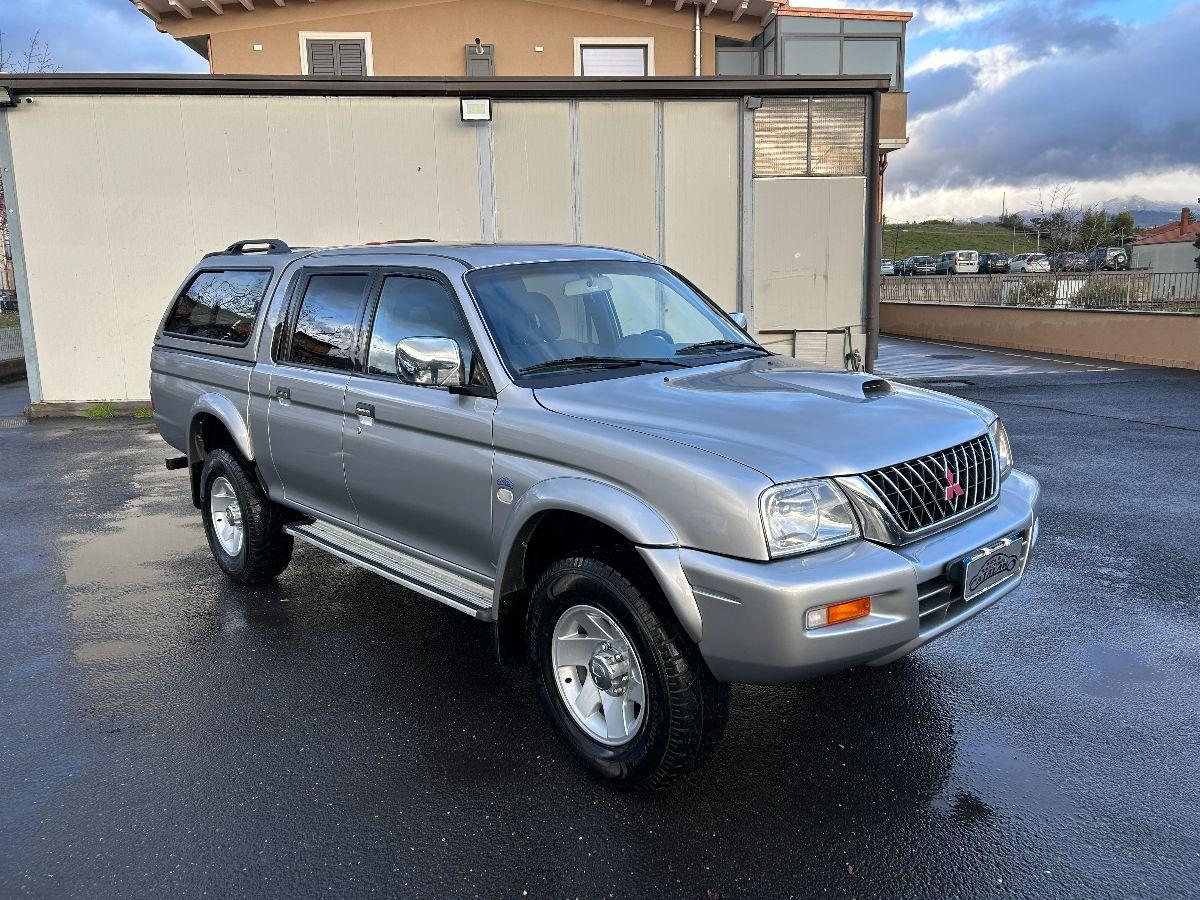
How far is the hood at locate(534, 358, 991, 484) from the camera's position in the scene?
3057mm

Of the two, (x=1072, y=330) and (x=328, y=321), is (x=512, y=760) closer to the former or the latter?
(x=328, y=321)

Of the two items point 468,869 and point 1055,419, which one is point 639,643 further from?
point 1055,419

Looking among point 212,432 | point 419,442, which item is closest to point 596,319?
point 419,442

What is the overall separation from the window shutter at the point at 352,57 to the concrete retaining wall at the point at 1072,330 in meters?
15.5

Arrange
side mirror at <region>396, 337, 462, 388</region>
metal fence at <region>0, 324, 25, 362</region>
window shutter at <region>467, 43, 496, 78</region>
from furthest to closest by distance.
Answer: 1. metal fence at <region>0, 324, 25, 362</region>
2. window shutter at <region>467, 43, 496, 78</region>
3. side mirror at <region>396, 337, 462, 388</region>

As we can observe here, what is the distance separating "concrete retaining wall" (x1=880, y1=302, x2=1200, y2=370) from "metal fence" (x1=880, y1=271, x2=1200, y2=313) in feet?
1.53

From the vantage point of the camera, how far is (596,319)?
4316 millimetres

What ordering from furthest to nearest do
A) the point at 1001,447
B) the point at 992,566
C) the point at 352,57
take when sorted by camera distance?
the point at 352,57 < the point at 1001,447 < the point at 992,566

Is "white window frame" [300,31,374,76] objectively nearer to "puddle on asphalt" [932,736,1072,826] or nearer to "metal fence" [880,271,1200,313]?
"metal fence" [880,271,1200,313]

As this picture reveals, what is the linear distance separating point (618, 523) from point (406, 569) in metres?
1.50

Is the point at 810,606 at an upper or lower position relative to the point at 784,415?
lower

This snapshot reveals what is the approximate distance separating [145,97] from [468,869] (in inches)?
504

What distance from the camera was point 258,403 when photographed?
205 inches

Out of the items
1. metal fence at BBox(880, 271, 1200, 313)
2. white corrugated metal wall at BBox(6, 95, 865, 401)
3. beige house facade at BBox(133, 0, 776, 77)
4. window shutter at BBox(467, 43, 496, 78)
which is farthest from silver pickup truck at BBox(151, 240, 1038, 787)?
metal fence at BBox(880, 271, 1200, 313)
